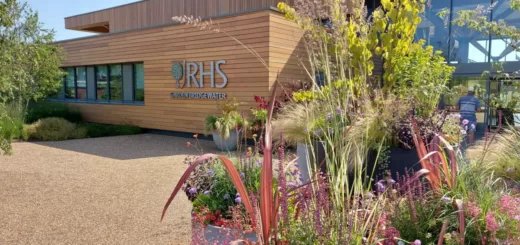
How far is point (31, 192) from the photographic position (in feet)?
15.4

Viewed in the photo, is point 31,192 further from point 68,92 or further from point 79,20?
point 79,20

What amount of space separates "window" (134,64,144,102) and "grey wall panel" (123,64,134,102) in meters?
0.13

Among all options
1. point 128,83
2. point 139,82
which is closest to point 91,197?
point 139,82

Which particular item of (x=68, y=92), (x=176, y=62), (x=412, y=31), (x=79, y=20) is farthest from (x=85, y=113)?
(x=412, y=31)

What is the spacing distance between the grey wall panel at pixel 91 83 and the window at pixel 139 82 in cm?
219

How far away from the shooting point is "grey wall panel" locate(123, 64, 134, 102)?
Result: 459 inches

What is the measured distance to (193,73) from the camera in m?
9.59

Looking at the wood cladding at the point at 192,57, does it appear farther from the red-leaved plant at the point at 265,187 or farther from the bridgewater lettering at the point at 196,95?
the red-leaved plant at the point at 265,187

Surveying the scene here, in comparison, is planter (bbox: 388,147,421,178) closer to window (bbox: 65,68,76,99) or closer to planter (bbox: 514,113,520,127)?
planter (bbox: 514,113,520,127)

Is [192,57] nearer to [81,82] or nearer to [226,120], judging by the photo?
[226,120]

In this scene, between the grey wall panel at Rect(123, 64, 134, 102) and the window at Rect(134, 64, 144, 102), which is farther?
the grey wall panel at Rect(123, 64, 134, 102)

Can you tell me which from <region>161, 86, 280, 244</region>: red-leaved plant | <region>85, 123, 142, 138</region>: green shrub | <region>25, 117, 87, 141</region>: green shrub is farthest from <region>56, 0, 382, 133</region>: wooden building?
<region>161, 86, 280, 244</region>: red-leaved plant

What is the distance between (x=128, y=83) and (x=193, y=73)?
3179 millimetres

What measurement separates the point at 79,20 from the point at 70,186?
55.7 feet
